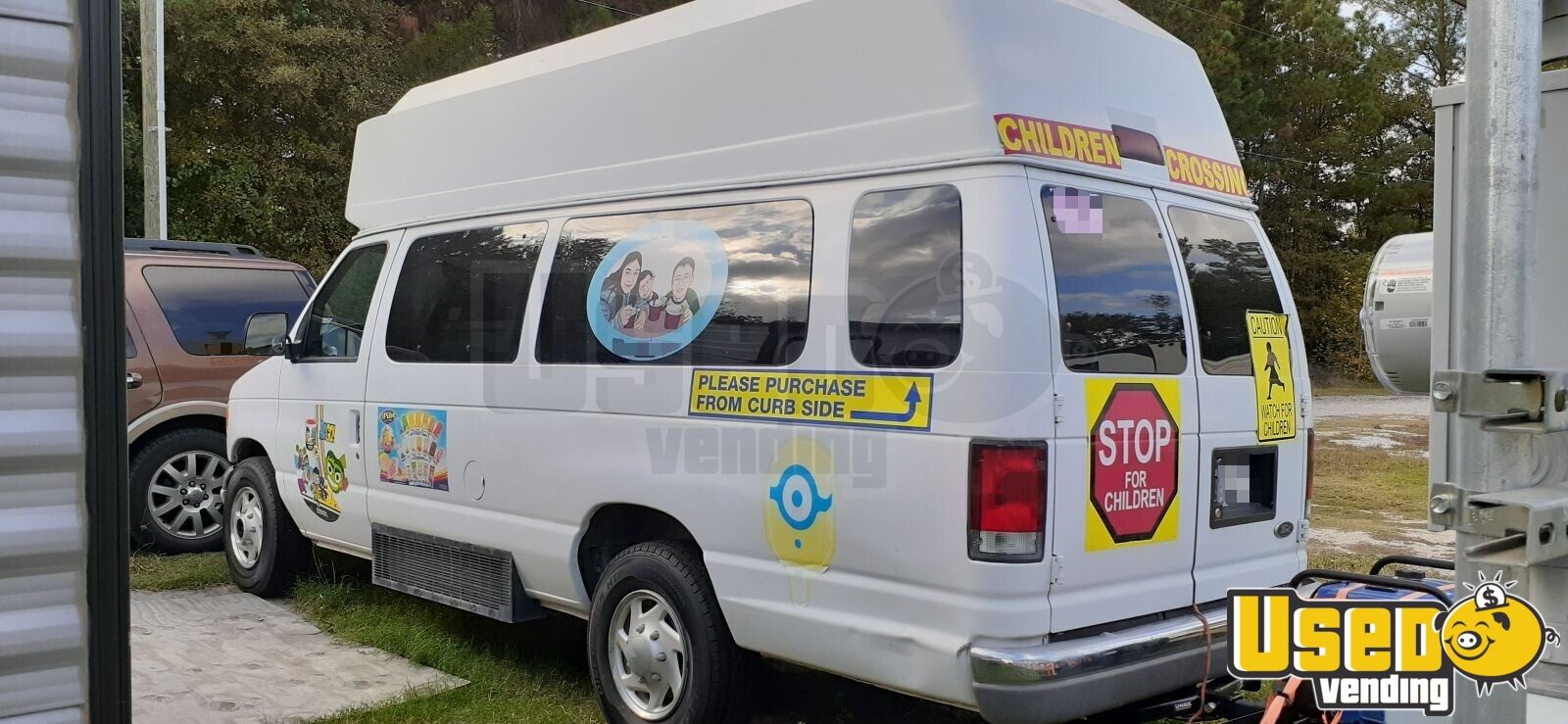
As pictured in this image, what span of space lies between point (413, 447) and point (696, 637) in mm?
1982

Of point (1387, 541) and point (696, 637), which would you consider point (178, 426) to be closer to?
point (696, 637)

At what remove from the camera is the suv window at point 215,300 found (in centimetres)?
801

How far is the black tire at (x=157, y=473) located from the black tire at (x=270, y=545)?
1.03m

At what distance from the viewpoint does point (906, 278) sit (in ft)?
12.4

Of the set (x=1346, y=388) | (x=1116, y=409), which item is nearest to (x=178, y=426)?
(x=1116, y=409)

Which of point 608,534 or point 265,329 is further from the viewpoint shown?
point 265,329

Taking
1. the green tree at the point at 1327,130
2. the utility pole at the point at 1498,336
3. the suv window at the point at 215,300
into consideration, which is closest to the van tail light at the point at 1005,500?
the utility pole at the point at 1498,336

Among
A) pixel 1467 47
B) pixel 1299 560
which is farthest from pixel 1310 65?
pixel 1467 47

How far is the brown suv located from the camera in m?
7.66

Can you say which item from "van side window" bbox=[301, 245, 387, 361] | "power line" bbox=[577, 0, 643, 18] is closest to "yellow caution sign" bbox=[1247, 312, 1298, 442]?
"van side window" bbox=[301, 245, 387, 361]

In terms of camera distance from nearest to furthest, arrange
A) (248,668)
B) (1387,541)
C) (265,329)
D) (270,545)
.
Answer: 1. (248,668)
2. (265,329)
3. (270,545)
4. (1387,541)

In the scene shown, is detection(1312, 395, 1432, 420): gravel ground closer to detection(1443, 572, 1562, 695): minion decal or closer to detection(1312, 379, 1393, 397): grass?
detection(1312, 379, 1393, 397): grass

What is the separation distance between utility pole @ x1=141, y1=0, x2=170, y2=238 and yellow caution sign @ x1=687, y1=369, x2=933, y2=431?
10674 mm

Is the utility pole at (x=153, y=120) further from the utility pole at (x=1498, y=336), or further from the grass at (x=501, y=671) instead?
the utility pole at (x=1498, y=336)
